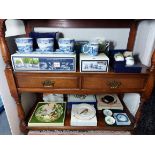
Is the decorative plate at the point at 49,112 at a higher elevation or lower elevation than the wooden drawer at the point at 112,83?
lower

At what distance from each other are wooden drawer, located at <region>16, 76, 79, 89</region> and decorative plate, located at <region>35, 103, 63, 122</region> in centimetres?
26

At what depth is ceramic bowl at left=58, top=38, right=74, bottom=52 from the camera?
771 mm

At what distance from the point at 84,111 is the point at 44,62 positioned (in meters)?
0.46

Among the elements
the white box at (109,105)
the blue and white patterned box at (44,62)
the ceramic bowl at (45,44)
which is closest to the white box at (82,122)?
the white box at (109,105)

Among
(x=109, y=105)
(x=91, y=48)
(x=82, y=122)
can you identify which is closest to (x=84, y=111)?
(x=82, y=122)

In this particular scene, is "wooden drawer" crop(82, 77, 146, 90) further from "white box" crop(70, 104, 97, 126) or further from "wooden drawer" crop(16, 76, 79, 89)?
"white box" crop(70, 104, 97, 126)

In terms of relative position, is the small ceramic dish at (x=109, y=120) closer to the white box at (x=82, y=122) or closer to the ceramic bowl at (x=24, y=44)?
the white box at (x=82, y=122)

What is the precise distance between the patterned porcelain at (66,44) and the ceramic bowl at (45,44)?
0.05 meters

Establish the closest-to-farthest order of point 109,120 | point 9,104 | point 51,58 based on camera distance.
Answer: point 51,58, point 9,104, point 109,120

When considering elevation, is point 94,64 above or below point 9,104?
above

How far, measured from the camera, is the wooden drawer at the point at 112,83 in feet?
2.59

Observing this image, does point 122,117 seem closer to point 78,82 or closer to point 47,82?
point 78,82

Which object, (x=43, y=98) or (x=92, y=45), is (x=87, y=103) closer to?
(x=43, y=98)

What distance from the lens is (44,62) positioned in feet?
2.48
